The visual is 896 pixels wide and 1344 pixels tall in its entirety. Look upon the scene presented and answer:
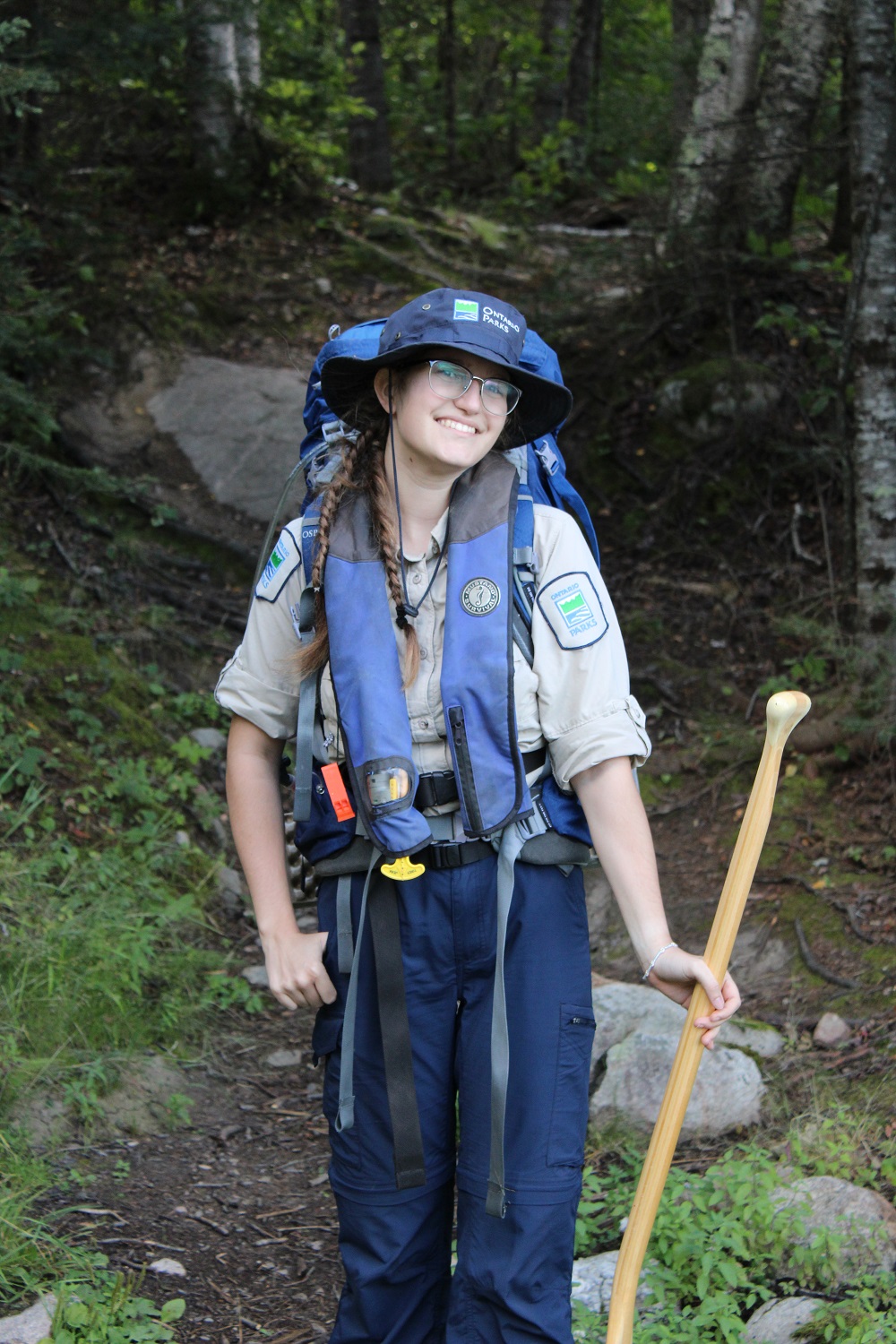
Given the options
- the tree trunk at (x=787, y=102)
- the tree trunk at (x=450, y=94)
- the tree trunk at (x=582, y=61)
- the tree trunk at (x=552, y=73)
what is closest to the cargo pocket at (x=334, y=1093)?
the tree trunk at (x=787, y=102)

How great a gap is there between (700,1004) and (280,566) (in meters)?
1.12

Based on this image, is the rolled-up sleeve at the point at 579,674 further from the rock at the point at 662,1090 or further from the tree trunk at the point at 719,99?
the tree trunk at the point at 719,99

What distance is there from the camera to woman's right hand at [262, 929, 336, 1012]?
2.25 meters

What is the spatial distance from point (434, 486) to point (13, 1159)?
232 centimetres

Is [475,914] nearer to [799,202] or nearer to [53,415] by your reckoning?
[53,415]

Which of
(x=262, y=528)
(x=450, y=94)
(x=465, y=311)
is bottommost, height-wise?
(x=262, y=528)

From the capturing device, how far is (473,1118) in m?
2.20

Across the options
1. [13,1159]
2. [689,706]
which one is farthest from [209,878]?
[689,706]

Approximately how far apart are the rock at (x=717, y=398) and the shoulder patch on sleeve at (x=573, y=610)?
5.55 metres

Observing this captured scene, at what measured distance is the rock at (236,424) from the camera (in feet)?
25.2

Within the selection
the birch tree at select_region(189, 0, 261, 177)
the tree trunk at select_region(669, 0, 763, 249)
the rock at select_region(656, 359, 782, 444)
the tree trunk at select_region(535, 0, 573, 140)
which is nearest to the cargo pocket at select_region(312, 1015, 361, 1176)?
the rock at select_region(656, 359, 782, 444)

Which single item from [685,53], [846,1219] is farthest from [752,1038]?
[685,53]

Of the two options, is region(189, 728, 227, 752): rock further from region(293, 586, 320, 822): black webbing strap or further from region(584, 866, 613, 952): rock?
region(293, 586, 320, 822): black webbing strap

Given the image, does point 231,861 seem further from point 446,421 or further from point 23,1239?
point 446,421
